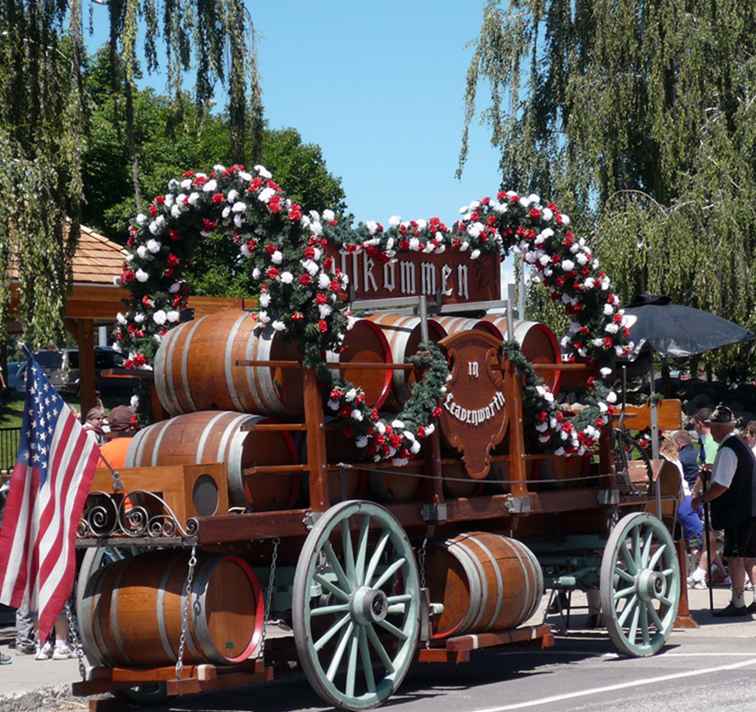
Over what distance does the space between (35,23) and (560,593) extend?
7.02m

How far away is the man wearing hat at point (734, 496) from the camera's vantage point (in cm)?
1366

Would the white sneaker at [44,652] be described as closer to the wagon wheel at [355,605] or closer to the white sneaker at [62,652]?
the white sneaker at [62,652]

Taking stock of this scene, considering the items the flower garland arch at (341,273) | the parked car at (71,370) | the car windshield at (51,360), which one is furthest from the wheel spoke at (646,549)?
the car windshield at (51,360)

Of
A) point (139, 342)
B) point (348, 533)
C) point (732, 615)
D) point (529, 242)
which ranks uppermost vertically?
point (529, 242)

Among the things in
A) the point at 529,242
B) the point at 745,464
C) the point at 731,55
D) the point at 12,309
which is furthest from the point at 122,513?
the point at 731,55

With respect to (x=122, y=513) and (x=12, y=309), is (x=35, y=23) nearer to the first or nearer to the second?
(x=12, y=309)

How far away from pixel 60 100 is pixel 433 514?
6.13 metres

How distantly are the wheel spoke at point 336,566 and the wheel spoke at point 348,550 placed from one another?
4 centimetres

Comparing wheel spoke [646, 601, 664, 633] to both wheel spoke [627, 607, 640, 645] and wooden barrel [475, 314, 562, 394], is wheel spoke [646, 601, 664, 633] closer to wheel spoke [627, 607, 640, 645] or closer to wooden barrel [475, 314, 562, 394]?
wheel spoke [627, 607, 640, 645]

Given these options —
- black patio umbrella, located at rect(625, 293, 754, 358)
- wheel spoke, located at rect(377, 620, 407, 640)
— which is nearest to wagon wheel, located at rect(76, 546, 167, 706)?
wheel spoke, located at rect(377, 620, 407, 640)

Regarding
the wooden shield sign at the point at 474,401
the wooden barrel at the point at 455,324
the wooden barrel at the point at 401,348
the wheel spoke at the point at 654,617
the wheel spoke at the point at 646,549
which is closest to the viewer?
the wooden barrel at the point at 401,348

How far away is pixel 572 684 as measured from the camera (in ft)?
32.6

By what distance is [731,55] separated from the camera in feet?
78.7

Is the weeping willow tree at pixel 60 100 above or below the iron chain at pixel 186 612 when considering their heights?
above
